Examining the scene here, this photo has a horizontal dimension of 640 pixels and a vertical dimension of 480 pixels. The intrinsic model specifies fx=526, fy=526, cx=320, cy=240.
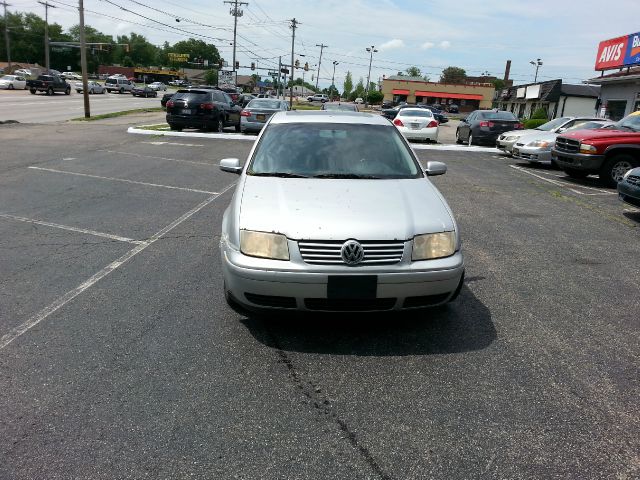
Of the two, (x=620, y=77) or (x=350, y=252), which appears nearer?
(x=350, y=252)

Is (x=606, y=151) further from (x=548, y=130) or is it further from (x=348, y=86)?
(x=348, y=86)

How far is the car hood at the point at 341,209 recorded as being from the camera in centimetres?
356

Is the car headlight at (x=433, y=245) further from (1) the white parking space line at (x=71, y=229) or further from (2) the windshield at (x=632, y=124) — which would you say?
(2) the windshield at (x=632, y=124)

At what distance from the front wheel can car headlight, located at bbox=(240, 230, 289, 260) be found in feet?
33.9

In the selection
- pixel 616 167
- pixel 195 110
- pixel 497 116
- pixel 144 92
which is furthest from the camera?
pixel 144 92

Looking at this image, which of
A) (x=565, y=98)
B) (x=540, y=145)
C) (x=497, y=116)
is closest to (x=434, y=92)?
(x=565, y=98)

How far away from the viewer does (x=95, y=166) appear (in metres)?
11.3

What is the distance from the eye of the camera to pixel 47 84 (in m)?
45.8

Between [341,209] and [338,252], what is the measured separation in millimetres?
439

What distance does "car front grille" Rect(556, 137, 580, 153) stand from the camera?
38.2ft

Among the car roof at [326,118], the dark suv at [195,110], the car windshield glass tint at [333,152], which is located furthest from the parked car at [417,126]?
the car windshield glass tint at [333,152]

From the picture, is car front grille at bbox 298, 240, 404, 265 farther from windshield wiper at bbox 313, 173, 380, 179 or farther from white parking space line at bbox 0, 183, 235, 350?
white parking space line at bbox 0, 183, 235, 350

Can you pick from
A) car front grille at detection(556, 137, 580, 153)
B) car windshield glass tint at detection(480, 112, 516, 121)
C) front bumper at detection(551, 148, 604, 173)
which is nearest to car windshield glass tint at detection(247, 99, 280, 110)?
car windshield glass tint at detection(480, 112, 516, 121)

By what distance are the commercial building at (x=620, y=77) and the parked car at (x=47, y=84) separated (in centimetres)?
4232
